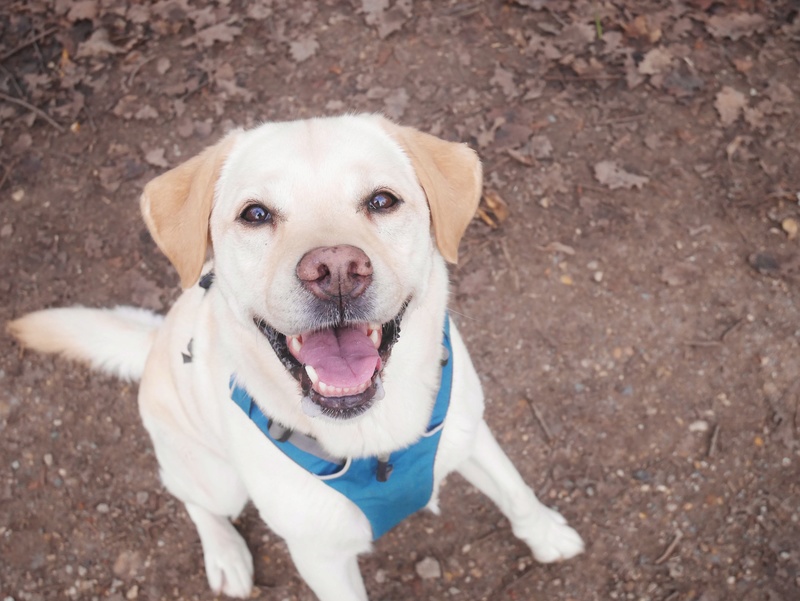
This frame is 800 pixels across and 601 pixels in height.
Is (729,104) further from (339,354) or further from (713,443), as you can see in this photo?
(339,354)

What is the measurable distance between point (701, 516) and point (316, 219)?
8.29ft

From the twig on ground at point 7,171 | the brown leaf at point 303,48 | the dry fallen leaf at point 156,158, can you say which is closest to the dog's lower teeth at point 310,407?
the dry fallen leaf at point 156,158

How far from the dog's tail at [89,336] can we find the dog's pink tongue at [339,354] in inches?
59.8

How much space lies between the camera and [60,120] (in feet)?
15.8

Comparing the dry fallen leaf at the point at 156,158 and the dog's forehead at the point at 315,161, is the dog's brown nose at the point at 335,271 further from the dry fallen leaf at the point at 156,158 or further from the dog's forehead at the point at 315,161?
the dry fallen leaf at the point at 156,158

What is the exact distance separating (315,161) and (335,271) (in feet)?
1.53

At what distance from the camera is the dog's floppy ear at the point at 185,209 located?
2354 mm

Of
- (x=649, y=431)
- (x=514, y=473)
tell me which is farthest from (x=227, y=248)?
(x=649, y=431)

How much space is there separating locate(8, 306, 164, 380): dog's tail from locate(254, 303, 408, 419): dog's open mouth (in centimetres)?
143

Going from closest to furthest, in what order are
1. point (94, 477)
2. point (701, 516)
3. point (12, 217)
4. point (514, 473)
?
1. point (514, 473)
2. point (701, 516)
3. point (94, 477)
4. point (12, 217)

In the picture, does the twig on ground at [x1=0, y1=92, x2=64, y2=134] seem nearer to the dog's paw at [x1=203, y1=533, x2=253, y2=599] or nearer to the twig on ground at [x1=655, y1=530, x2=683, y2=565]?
the dog's paw at [x1=203, y1=533, x2=253, y2=599]

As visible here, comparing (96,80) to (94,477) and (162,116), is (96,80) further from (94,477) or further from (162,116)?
(94,477)

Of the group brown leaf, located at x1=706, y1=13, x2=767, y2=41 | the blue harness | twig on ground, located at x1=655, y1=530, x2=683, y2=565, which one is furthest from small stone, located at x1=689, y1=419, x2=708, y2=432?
brown leaf, located at x1=706, y1=13, x2=767, y2=41

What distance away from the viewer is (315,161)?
7.45ft
